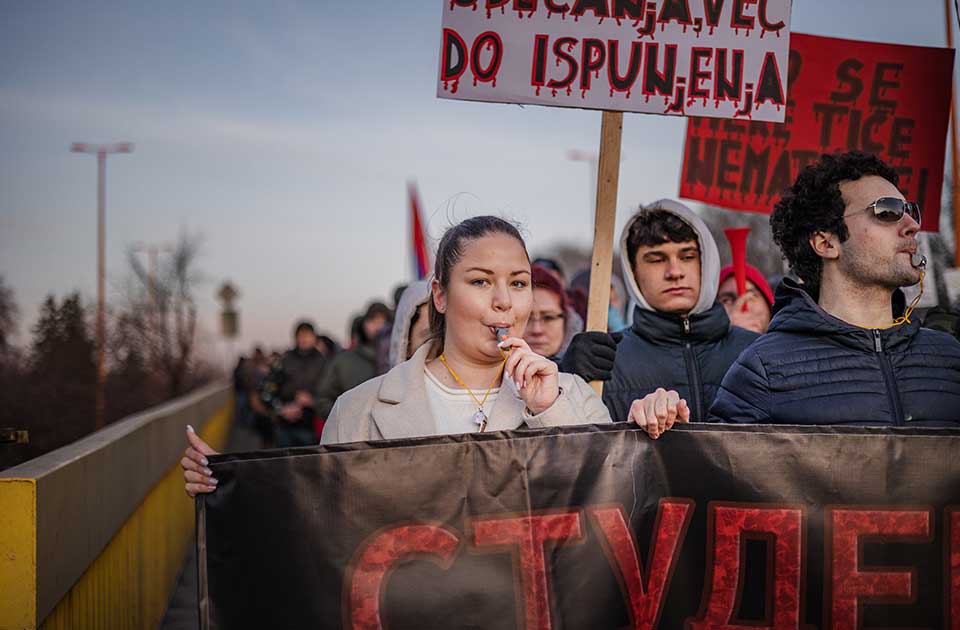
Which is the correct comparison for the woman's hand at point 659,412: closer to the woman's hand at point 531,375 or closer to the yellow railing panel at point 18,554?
the woman's hand at point 531,375

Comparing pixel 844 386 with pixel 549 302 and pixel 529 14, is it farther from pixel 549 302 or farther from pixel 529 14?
pixel 549 302

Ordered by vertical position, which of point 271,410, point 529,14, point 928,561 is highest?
point 529,14

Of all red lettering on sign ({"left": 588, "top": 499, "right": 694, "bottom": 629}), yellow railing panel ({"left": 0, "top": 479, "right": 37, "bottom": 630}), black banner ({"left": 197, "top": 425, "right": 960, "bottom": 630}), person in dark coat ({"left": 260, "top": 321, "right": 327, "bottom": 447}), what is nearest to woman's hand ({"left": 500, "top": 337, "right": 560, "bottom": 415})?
black banner ({"left": 197, "top": 425, "right": 960, "bottom": 630})

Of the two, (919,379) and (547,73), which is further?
(547,73)

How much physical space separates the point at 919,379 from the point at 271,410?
10397 millimetres

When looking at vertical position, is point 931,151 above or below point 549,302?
above

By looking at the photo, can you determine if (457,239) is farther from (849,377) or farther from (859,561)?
(859,561)

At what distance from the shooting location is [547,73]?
13.0 feet

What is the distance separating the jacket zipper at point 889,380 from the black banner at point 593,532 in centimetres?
21

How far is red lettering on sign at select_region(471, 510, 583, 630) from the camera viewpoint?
3.01 m

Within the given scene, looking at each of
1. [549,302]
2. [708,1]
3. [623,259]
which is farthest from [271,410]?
[708,1]

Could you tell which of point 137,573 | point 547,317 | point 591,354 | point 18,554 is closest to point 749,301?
point 547,317

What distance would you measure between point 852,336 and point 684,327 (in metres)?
1.14

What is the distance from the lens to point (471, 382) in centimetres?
335
